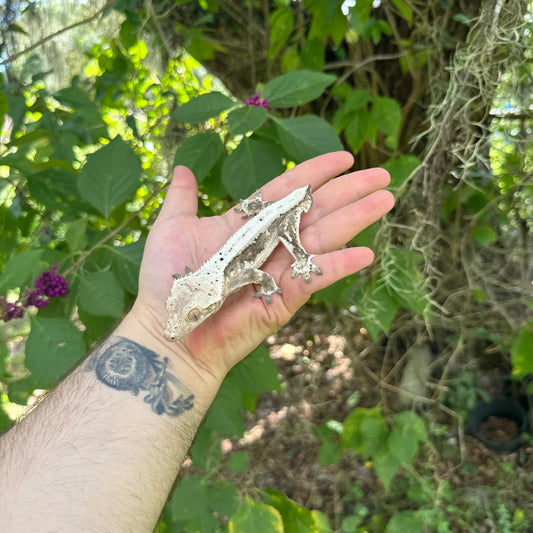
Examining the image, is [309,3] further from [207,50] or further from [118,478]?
[118,478]

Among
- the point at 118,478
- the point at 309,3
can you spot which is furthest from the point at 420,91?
the point at 118,478

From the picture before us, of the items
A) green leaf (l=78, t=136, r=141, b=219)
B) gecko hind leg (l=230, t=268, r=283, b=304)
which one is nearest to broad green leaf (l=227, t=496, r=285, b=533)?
gecko hind leg (l=230, t=268, r=283, b=304)

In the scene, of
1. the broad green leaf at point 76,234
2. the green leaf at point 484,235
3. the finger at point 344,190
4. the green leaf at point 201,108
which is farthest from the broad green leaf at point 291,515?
the green leaf at point 484,235

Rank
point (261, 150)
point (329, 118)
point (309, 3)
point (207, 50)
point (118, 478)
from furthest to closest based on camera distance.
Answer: point (329, 118) → point (207, 50) → point (309, 3) → point (261, 150) → point (118, 478)

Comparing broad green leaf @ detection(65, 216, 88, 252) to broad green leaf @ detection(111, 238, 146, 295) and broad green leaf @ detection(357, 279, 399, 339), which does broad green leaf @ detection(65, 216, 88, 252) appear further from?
broad green leaf @ detection(357, 279, 399, 339)

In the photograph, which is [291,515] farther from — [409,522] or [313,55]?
[313,55]

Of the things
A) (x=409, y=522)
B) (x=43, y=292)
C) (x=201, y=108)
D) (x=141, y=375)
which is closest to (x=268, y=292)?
(x=141, y=375)
